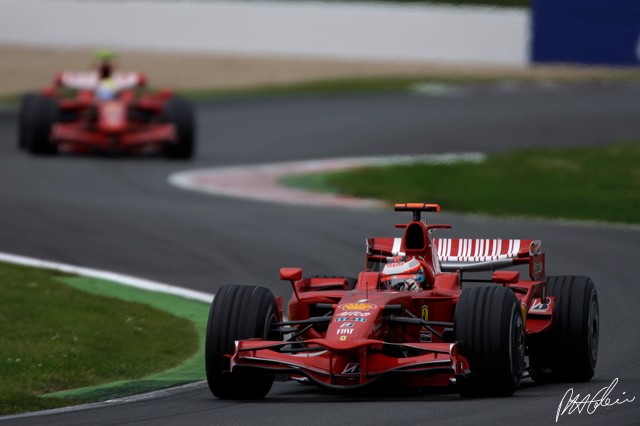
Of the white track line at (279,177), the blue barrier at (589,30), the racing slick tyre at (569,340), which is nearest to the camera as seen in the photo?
the racing slick tyre at (569,340)

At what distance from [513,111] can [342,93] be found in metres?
5.23

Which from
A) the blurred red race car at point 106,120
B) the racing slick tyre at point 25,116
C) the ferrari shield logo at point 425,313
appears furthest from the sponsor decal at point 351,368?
the racing slick tyre at point 25,116

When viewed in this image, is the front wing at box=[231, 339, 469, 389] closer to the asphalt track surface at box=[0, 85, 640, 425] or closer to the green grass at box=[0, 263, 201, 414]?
the asphalt track surface at box=[0, 85, 640, 425]

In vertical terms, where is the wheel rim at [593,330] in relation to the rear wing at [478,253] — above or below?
below

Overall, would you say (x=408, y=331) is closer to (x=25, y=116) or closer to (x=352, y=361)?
(x=352, y=361)

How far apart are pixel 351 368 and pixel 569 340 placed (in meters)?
2.03

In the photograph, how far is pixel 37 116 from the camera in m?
25.9

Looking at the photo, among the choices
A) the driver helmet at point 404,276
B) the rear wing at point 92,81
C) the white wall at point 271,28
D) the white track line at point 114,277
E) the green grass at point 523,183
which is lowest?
the white track line at point 114,277

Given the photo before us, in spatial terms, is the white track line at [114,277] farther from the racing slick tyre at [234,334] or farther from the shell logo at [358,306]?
the shell logo at [358,306]

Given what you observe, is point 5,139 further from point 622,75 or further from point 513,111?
point 622,75

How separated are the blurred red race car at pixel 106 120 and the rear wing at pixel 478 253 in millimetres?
14476

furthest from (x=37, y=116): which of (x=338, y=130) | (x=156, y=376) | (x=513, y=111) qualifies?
(x=156, y=376)

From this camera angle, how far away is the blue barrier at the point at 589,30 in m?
34.2

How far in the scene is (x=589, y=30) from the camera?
34.6 m
